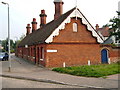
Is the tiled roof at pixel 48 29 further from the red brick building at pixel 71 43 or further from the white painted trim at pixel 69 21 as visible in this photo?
the white painted trim at pixel 69 21

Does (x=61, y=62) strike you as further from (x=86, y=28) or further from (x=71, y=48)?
(x=86, y=28)

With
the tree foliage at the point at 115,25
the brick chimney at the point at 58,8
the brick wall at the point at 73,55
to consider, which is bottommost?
the brick wall at the point at 73,55

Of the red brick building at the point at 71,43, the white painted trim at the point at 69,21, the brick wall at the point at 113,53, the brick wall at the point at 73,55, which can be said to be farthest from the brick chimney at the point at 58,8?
the brick wall at the point at 113,53

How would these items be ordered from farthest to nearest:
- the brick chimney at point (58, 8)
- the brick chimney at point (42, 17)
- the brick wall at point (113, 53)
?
1. the brick chimney at point (42, 17)
2. the brick chimney at point (58, 8)
3. the brick wall at point (113, 53)

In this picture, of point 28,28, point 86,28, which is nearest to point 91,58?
point 86,28

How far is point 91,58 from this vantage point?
22797 millimetres

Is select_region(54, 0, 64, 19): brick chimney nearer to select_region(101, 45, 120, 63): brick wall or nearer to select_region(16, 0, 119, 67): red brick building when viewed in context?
select_region(16, 0, 119, 67): red brick building

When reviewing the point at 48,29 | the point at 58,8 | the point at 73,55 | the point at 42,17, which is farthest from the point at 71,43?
the point at 42,17

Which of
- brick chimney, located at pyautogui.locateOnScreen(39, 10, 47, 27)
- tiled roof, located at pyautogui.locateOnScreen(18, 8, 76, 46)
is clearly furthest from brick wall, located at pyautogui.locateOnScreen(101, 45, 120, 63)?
brick chimney, located at pyautogui.locateOnScreen(39, 10, 47, 27)

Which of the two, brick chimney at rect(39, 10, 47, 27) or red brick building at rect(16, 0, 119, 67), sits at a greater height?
brick chimney at rect(39, 10, 47, 27)

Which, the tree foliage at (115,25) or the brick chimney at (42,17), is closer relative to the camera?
the tree foliage at (115,25)

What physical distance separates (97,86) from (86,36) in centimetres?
1207

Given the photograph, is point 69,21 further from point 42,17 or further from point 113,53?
point 42,17

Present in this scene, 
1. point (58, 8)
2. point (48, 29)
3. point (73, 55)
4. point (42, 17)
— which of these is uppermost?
point (42, 17)
